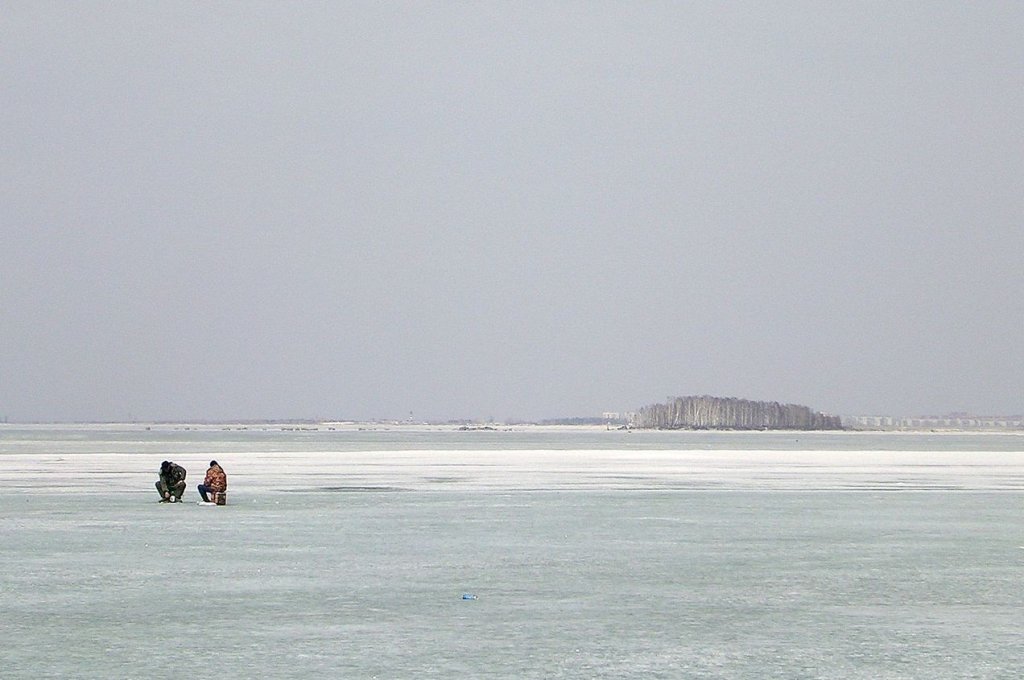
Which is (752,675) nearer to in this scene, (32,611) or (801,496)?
(32,611)

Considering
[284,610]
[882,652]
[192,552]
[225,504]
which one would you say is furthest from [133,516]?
[882,652]

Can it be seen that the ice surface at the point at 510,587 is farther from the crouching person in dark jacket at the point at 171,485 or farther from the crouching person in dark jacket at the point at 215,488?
the crouching person in dark jacket at the point at 171,485

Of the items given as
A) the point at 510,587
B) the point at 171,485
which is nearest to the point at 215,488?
the point at 171,485

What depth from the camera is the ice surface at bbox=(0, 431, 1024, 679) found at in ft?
44.1

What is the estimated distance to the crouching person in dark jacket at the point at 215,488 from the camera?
3478 centimetres

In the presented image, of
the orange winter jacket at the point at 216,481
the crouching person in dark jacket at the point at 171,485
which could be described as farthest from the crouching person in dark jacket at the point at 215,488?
the crouching person in dark jacket at the point at 171,485

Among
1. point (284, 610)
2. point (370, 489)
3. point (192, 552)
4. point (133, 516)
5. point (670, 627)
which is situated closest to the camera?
point (670, 627)

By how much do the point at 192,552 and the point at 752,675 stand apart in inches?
499

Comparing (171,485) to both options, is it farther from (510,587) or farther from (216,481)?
(510,587)

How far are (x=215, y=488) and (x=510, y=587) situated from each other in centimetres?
1768

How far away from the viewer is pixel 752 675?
12656 mm

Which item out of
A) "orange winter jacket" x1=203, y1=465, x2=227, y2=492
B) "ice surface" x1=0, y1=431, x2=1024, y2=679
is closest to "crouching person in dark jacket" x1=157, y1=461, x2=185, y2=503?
"orange winter jacket" x1=203, y1=465, x2=227, y2=492

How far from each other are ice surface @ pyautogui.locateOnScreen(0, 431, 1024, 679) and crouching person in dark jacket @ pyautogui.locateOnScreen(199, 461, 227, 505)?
0.70m

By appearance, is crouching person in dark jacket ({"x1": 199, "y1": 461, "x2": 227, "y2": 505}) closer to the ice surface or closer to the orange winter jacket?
the orange winter jacket
